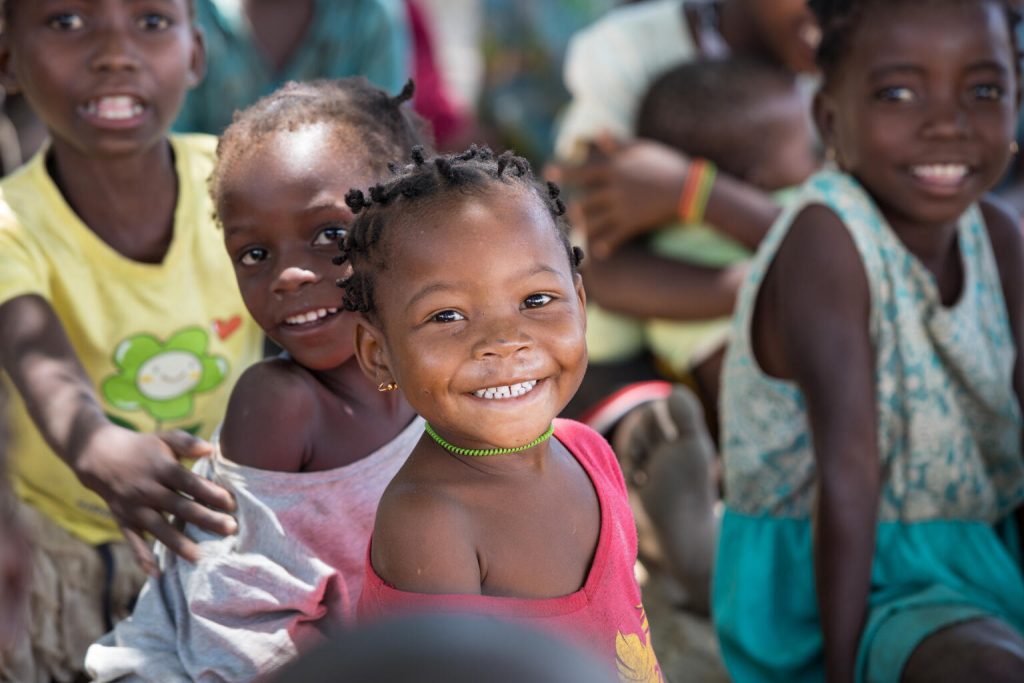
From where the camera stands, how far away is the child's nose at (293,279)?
1.89 metres

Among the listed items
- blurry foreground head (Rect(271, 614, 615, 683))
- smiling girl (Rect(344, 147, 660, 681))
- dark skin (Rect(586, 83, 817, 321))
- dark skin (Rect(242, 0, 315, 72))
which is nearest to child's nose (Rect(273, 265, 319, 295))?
smiling girl (Rect(344, 147, 660, 681))

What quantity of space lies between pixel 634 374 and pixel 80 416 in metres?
1.94

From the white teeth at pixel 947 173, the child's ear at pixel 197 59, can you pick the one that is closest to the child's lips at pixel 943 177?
the white teeth at pixel 947 173

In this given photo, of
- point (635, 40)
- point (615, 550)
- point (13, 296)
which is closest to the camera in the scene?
point (615, 550)

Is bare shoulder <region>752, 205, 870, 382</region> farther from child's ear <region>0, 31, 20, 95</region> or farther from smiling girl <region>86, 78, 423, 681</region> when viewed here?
child's ear <region>0, 31, 20, 95</region>

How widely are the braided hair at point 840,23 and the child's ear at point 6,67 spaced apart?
1521 mm

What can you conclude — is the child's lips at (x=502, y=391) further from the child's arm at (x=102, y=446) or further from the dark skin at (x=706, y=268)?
the dark skin at (x=706, y=268)

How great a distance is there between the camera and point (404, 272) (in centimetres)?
155

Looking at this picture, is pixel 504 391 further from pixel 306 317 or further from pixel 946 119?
pixel 946 119

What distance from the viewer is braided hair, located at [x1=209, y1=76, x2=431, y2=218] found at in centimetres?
195

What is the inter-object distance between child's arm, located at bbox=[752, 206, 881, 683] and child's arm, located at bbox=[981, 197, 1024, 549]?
39 centimetres

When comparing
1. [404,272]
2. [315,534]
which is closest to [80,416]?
[315,534]

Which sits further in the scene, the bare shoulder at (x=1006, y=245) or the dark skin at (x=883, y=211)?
the bare shoulder at (x=1006, y=245)

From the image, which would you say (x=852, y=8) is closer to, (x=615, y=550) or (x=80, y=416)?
(x=615, y=550)
